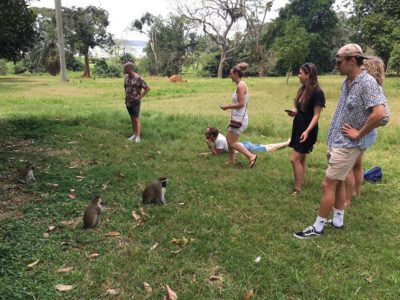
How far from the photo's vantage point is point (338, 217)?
4977 millimetres

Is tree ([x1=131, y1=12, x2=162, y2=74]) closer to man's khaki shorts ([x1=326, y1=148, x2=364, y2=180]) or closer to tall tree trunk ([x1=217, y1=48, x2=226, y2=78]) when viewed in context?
tall tree trunk ([x1=217, y1=48, x2=226, y2=78])

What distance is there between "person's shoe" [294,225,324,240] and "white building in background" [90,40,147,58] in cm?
4641

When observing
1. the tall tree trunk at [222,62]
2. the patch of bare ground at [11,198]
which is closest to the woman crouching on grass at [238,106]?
the patch of bare ground at [11,198]

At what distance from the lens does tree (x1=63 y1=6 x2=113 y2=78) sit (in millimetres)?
42312

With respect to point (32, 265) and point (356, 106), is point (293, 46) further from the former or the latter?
point (32, 265)

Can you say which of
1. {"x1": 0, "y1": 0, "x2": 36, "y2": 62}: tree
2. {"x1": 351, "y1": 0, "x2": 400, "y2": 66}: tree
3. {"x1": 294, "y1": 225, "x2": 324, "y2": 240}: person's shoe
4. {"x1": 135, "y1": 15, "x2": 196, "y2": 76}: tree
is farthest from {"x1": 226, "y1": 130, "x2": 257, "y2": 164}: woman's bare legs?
{"x1": 135, "y1": 15, "x2": 196, "y2": 76}: tree

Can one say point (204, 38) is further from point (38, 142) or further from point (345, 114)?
point (345, 114)

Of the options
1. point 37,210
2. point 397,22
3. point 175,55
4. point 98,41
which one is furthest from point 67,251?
point 175,55

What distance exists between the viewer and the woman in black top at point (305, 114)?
18.2ft

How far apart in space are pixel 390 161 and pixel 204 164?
12.7 ft

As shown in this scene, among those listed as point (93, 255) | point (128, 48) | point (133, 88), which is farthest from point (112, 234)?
point (128, 48)

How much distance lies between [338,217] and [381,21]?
1878 cm

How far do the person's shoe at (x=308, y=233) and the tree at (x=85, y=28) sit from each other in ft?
135

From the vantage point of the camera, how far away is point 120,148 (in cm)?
877
